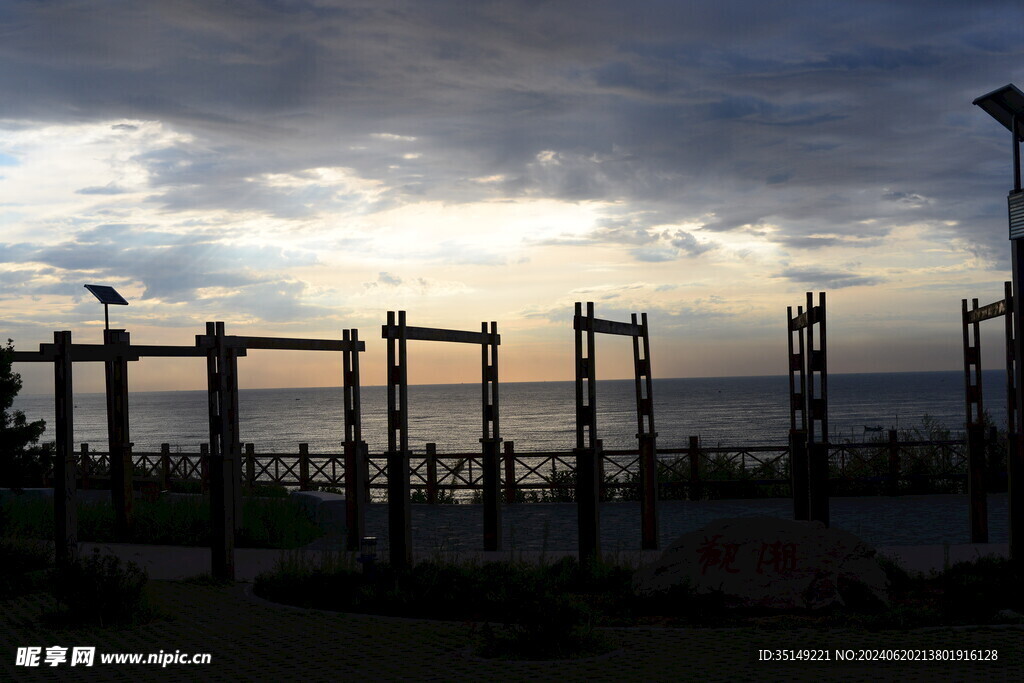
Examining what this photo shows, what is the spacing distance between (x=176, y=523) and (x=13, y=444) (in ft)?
9.93

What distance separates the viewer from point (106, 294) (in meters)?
20.2

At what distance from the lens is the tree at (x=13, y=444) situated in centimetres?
1300

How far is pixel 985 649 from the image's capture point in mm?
7234

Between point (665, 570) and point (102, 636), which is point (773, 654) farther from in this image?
point (102, 636)

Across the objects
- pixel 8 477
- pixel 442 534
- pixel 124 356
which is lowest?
pixel 442 534

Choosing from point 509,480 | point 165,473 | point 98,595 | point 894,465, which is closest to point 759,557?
point 98,595

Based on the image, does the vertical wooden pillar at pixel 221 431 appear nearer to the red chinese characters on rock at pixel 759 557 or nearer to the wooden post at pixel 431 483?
the red chinese characters on rock at pixel 759 557

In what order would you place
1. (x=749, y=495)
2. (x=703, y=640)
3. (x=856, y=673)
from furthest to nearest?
(x=749, y=495) < (x=703, y=640) < (x=856, y=673)

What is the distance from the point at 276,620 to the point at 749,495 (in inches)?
527

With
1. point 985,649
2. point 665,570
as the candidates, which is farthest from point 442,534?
point 985,649

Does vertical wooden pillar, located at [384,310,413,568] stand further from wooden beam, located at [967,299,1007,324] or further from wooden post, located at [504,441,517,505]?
wooden post, located at [504,441,517,505]

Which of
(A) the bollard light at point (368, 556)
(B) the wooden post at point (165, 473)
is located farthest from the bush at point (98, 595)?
(B) the wooden post at point (165, 473)

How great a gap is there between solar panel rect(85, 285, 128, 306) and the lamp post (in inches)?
626

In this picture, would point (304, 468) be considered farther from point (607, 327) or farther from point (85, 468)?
point (607, 327)
